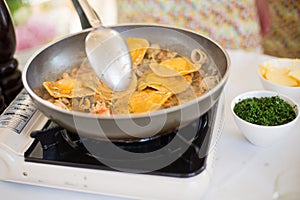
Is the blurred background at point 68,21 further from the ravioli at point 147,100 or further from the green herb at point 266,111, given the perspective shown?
the green herb at point 266,111

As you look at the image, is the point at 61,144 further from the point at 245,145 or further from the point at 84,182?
the point at 245,145

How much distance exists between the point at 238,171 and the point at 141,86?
0.96 ft

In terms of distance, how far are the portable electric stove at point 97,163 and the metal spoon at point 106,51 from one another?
19 centimetres

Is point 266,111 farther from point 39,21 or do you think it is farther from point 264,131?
point 39,21

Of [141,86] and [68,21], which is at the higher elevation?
[141,86]

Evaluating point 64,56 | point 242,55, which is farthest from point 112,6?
point 64,56

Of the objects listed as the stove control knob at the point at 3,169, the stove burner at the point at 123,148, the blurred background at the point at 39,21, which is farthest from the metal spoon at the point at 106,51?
the blurred background at the point at 39,21

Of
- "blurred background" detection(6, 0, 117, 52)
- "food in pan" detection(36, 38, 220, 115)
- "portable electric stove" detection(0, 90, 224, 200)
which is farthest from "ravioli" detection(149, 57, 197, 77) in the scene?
"blurred background" detection(6, 0, 117, 52)

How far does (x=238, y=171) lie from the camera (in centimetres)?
91

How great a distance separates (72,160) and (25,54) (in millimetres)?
692

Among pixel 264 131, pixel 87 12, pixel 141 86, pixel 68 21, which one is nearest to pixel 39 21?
pixel 68 21

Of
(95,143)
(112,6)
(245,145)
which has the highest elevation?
(95,143)

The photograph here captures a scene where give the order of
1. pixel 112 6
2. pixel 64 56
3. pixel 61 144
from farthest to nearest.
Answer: pixel 112 6 → pixel 64 56 → pixel 61 144

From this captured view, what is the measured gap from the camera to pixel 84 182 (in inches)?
33.0
